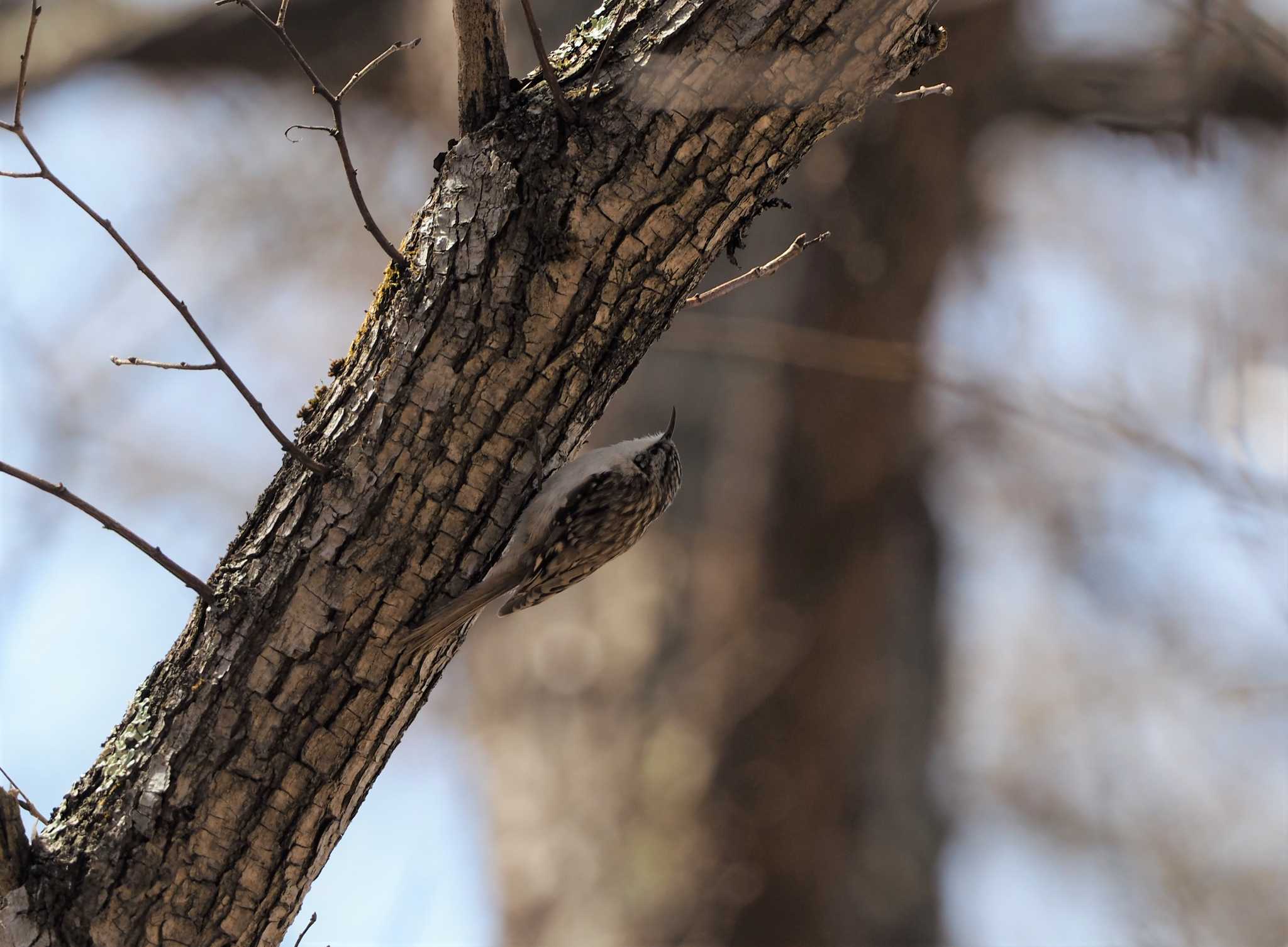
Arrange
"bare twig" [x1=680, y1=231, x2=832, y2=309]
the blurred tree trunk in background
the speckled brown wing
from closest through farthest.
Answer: "bare twig" [x1=680, y1=231, x2=832, y2=309], the speckled brown wing, the blurred tree trunk in background

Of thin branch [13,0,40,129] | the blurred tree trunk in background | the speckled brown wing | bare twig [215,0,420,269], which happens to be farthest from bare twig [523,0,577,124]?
the blurred tree trunk in background

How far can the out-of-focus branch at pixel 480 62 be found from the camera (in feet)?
6.43

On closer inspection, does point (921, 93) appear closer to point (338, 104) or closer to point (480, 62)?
point (480, 62)

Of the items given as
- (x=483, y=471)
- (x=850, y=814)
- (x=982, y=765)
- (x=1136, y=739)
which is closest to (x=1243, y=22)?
(x=483, y=471)

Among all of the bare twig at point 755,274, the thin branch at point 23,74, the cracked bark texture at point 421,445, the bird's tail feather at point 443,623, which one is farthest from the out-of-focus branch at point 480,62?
the bird's tail feather at point 443,623

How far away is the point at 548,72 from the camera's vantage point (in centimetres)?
181

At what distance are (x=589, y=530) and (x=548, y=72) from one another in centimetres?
138

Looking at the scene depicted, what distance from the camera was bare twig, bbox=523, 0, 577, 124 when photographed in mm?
1724

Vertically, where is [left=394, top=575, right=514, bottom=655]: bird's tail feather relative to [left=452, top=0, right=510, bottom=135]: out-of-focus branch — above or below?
below

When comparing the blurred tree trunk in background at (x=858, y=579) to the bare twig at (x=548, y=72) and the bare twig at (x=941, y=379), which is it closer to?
the bare twig at (x=941, y=379)

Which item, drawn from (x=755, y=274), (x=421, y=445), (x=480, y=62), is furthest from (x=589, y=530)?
(x=480, y=62)

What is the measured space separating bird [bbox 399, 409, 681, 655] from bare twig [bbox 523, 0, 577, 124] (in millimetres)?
666

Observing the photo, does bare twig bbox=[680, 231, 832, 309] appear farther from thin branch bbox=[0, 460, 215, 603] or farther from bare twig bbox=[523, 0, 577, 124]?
thin branch bbox=[0, 460, 215, 603]

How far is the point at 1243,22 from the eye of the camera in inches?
107
